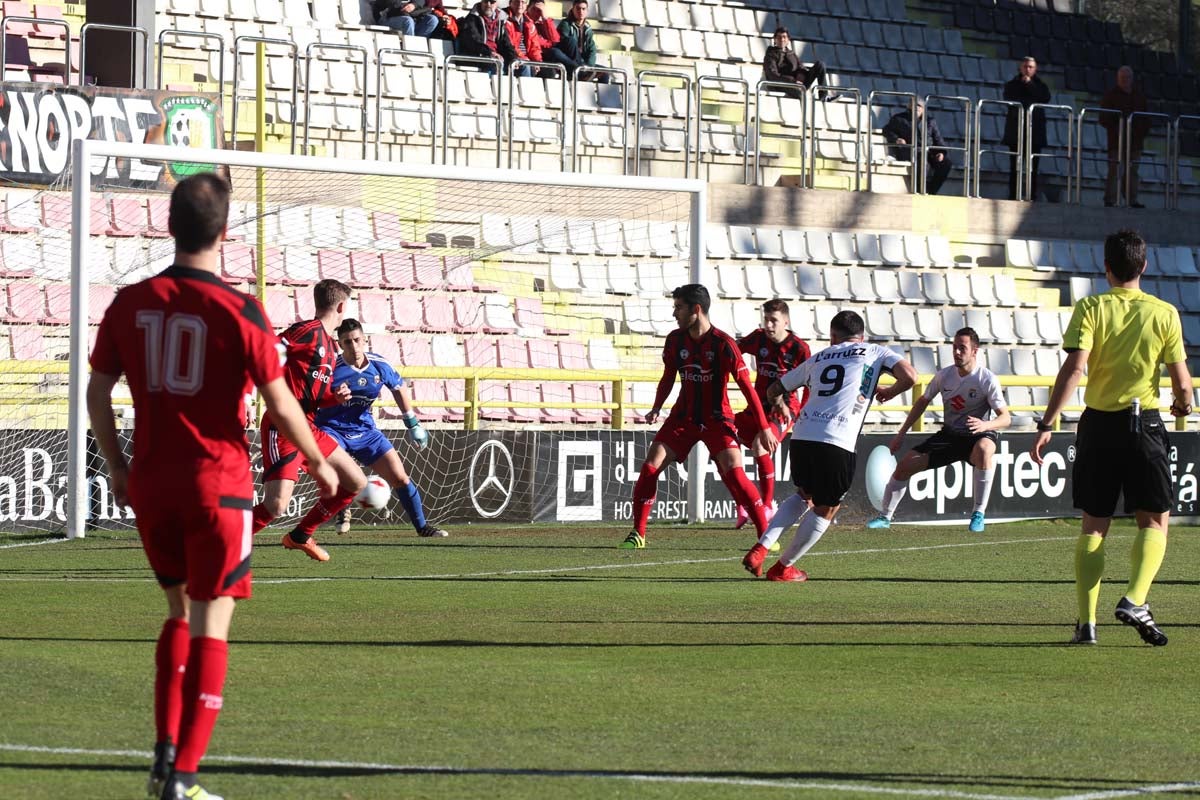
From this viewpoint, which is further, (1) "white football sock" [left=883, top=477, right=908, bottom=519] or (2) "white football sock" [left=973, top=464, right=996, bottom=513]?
(2) "white football sock" [left=973, top=464, right=996, bottom=513]

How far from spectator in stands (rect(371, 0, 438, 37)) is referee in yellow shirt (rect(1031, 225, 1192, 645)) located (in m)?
15.4

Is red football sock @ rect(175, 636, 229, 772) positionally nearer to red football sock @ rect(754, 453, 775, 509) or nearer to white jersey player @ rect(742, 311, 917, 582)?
white jersey player @ rect(742, 311, 917, 582)

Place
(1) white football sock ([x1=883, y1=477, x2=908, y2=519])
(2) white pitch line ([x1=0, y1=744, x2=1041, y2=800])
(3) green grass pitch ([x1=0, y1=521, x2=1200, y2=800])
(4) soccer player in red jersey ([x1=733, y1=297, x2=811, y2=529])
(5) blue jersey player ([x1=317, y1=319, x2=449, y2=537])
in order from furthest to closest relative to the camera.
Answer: (1) white football sock ([x1=883, y1=477, x2=908, y2=519])
(4) soccer player in red jersey ([x1=733, y1=297, x2=811, y2=529])
(5) blue jersey player ([x1=317, y1=319, x2=449, y2=537])
(3) green grass pitch ([x1=0, y1=521, x2=1200, y2=800])
(2) white pitch line ([x1=0, y1=744, x2=1041, y2=800])

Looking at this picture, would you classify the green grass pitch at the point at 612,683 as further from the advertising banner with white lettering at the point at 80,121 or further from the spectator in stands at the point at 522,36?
the spectator in stands at the point at 522,36

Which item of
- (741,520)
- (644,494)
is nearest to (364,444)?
(644,494)

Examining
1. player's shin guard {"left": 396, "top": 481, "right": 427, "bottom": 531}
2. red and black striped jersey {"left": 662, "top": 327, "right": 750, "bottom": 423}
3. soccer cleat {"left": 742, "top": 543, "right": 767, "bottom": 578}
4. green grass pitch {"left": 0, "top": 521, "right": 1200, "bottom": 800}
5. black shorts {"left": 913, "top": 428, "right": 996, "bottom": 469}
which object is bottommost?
green grass pitch {"left": 0, "top": 521, "right": 1200, "bottom": 800}

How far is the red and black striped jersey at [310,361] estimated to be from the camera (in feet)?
42.2

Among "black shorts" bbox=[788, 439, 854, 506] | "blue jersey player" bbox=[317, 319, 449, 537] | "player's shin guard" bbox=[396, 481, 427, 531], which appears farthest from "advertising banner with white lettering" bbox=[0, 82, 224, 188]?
"black shorts" bbox=[788, 439, 854, 506]

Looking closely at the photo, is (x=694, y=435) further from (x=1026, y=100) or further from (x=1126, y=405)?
(x=1026, y=100)

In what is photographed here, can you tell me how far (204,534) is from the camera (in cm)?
557

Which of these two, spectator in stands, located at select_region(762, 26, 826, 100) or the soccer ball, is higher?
spectator in stands, located at select_region(762, 26, 826, 100)

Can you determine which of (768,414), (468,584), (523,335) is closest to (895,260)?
(523,335)

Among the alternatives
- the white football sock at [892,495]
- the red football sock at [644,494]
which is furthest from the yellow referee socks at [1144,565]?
the white football sock at [892,495]

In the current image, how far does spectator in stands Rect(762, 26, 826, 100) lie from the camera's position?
25672 millimetres
